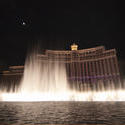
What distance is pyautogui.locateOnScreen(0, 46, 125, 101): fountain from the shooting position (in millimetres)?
66250

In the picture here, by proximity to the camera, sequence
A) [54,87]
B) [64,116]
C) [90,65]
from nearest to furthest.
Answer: [64,116] < [54,87] < [90,65]

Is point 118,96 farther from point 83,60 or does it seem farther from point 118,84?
point 83,60

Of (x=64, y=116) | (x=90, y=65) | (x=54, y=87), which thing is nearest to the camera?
(x=64, y=116)

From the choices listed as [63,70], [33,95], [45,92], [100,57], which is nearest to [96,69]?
[100,57]

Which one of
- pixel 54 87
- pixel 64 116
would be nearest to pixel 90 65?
pixel 54 87

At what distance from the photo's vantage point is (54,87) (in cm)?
6962

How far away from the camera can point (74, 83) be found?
92125 millimetres

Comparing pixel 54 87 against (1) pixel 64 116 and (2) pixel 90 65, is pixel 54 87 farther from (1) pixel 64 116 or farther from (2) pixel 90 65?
(1) pixel 64 116

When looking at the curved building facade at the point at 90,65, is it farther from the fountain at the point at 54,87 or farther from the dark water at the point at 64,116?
the dark water at the point at 64,116

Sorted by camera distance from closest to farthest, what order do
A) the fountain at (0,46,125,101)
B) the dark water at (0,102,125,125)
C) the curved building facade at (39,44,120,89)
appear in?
the dark water at (0,102,125,125), the fountain at (0,46,125,101), the curved building facade at (39,44,120,89)

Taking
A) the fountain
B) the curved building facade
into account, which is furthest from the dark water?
the curved building facade

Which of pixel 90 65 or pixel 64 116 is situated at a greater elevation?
pixel 90 65

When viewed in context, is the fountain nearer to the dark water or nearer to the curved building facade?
the curved building facade

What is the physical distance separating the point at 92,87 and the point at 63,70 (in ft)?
86.5
